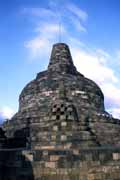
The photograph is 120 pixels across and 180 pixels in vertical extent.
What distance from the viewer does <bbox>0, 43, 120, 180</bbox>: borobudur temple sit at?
9266 mm

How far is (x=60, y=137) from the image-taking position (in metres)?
11.4

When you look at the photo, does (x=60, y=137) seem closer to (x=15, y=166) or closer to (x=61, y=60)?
(x=15, y=166)

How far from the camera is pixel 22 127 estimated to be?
Result: 15148mm

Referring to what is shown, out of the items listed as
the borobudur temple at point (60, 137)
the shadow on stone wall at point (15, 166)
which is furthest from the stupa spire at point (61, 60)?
the shadow on stone wall at point (15, 166)

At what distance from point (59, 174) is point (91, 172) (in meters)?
1.13

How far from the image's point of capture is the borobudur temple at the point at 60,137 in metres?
9.27

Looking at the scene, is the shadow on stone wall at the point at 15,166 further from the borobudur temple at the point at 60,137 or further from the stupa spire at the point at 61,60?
the stupa spire at the point at 61,60

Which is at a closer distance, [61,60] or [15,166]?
[15,166]

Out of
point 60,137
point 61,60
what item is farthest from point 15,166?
point 61,60

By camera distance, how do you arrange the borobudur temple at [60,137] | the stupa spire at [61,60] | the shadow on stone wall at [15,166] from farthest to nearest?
the stupa spire at [61,60] < the shadow on stone wall at [15,166] < the borobudur temple at [60,137]

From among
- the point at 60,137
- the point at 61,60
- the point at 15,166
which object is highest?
the point at 61,60

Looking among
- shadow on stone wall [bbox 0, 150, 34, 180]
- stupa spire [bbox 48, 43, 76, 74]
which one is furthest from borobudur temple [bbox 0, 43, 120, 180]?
stupa spire [bbox 48, 43, 76, 74]

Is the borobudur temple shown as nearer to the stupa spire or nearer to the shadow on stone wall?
the shadow on stone wall

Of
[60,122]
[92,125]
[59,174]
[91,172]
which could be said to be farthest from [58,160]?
[92,125]
